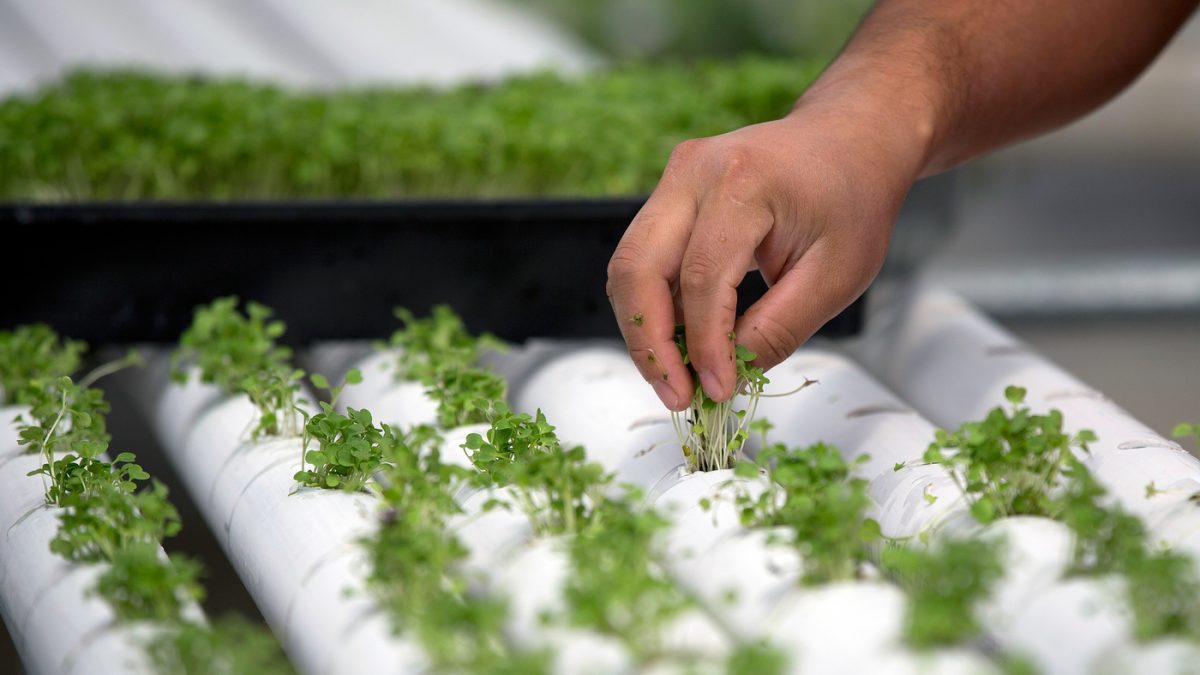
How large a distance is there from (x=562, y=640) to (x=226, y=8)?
2454 mm

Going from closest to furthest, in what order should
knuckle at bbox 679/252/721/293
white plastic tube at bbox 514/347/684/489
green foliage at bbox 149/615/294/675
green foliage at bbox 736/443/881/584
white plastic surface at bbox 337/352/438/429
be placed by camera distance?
1. green foliage at bbox 149/615/294/675
2. green foliage at bbox 736/443/881/584
3. knuckle at bbox 679/252/721/293
4. white plastic tube at bbox 514/347/684/489
5. white plastic surface at bbox 337/352/438/429

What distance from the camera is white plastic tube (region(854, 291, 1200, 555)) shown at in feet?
3.30

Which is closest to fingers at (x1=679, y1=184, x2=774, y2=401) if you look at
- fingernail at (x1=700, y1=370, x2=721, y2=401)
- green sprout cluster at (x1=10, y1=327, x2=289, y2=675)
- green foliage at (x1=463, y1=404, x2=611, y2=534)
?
fingernail at (x1=700, y1=370, x2=721, y2=401)

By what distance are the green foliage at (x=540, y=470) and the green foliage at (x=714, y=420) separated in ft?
0.30

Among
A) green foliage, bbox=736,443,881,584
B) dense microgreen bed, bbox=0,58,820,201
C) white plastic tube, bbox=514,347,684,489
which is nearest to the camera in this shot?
green foliage, bbox=736,443,881,584

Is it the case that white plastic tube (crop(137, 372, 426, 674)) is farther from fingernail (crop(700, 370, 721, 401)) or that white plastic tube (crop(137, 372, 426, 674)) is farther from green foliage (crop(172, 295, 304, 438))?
fingernail (crop(700, 370, 721, 401))

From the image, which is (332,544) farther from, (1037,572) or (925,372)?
(925,372)

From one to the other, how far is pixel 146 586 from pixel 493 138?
113 cm

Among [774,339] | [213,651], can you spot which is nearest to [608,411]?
[774,339]

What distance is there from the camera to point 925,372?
59.6 inches

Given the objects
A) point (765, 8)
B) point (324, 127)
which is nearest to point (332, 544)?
point (324, 127)

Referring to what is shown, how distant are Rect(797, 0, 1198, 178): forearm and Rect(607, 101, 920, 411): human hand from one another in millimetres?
45

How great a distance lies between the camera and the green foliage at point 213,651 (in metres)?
0.73

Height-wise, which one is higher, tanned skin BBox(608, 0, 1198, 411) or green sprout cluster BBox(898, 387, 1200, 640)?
tanned skin BBox(608, 0, 1198, 411)
